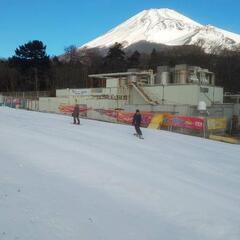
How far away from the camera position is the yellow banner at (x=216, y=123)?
34.5 metres

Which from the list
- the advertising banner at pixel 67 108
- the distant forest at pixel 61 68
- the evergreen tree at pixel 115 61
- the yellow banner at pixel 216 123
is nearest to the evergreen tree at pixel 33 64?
the distant forest at pixel 61 68

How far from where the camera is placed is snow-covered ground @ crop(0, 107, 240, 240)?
909cm

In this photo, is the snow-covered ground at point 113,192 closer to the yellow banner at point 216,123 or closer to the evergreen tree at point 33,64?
the yellow banner at point 216,123

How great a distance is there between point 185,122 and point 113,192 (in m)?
21.6

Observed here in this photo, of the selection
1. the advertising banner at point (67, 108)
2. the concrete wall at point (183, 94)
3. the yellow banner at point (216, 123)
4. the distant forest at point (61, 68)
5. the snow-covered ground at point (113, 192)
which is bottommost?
the snow-covered ground at point (113, 192)

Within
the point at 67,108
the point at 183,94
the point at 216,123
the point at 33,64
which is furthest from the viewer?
the point at 33,64

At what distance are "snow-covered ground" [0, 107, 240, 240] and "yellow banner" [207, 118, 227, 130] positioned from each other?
39.5 ft

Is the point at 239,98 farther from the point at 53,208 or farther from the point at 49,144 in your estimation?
the point at 53,208

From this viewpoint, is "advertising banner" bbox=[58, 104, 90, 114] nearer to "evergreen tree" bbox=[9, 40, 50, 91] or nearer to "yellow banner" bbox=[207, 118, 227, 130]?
"yellow banner" bbox=[207, 118, 227, 130]

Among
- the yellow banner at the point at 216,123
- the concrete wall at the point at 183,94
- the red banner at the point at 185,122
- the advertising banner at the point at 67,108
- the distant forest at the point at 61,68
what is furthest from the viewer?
the distant forest at the point at 61,68

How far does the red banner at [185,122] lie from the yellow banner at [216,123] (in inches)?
63.8

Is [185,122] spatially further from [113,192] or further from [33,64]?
[33,64]

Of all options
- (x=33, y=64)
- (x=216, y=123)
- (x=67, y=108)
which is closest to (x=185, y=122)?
(x=216, y=123)

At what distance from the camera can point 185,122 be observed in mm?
33094
